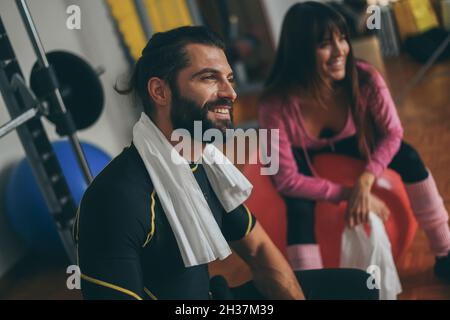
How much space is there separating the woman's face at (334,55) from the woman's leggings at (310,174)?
0.14m

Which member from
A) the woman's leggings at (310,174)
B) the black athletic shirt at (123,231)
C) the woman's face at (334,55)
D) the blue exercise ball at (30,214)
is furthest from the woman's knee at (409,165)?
the blue exercise ball at (30,214)

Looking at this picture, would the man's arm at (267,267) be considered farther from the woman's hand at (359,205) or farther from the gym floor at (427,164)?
the woman's hand at (359,205)

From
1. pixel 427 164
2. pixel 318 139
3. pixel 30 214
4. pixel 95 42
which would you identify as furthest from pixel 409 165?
pixel 30 214

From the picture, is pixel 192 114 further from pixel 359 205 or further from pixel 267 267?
pixel 359 205

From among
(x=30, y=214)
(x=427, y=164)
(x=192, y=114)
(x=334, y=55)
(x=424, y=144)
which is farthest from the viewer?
(x=30, y=214)

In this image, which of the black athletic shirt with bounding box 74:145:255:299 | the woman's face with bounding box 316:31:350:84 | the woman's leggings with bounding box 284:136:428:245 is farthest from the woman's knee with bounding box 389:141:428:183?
the black athletic shirt with bounding box 74:145:255:299

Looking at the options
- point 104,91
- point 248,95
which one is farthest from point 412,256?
point 248,95

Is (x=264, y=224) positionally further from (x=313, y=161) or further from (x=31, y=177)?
(x=31, y=177)

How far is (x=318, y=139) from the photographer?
2.62 feet

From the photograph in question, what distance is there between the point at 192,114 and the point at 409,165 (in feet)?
1.64

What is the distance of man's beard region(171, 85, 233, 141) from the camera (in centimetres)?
41

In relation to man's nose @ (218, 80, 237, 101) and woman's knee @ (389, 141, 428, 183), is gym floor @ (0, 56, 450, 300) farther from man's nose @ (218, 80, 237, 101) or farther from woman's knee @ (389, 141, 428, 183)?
man's nose @ (218, 80, 237, 101)

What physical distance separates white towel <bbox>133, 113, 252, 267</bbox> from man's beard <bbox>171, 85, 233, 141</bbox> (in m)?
0.02

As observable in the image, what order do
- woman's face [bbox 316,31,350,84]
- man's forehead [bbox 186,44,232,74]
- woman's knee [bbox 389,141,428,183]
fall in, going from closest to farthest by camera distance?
man's forehead [bbox 186,44,232,74] < woman's face [bbox 316,31,350,84] < woman's knee [bbox 389,141,428,183]
